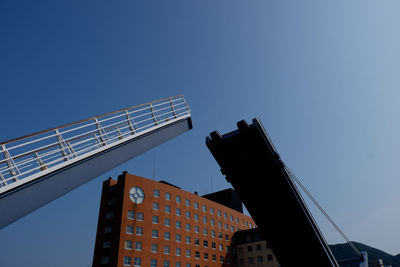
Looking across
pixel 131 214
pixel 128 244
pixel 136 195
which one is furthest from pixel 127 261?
pixel 136 195

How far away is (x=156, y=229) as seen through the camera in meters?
42.8

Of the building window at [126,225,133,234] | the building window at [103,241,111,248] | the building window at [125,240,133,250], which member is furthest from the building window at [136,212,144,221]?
the building window at [103,241,111,248]

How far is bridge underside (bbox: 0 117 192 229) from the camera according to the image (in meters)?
6.55

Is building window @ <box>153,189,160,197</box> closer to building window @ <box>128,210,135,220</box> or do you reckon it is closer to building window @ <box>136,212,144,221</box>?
building window @ <box>136,212,144,221</box>

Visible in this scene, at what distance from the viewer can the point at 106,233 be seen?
39438 millimetres

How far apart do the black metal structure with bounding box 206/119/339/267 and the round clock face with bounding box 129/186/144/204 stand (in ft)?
107

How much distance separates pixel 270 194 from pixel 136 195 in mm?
34658

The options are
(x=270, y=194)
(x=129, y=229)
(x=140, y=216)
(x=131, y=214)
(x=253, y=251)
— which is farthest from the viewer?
(x=253, y=251)

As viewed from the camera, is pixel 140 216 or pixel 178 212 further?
pixel 178 212

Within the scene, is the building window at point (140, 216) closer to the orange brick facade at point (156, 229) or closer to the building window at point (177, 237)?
the orange brick facade at point (156, 229)

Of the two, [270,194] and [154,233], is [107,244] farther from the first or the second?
[270,194]

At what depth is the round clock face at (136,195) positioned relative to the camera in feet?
135

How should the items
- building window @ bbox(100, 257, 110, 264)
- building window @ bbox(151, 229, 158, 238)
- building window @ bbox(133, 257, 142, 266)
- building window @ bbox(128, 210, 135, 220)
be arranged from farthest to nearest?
1. building window @ bbox(151, 229, 158, 238)
2. building window @ bbox(128, 210, 135, 220)
3. building window @ bbox(133, 257, 142, 266)
4. building window @ bbox(100, 257, 110, 264)

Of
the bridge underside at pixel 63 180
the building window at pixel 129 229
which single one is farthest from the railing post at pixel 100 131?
the building window at pixel 129 229
